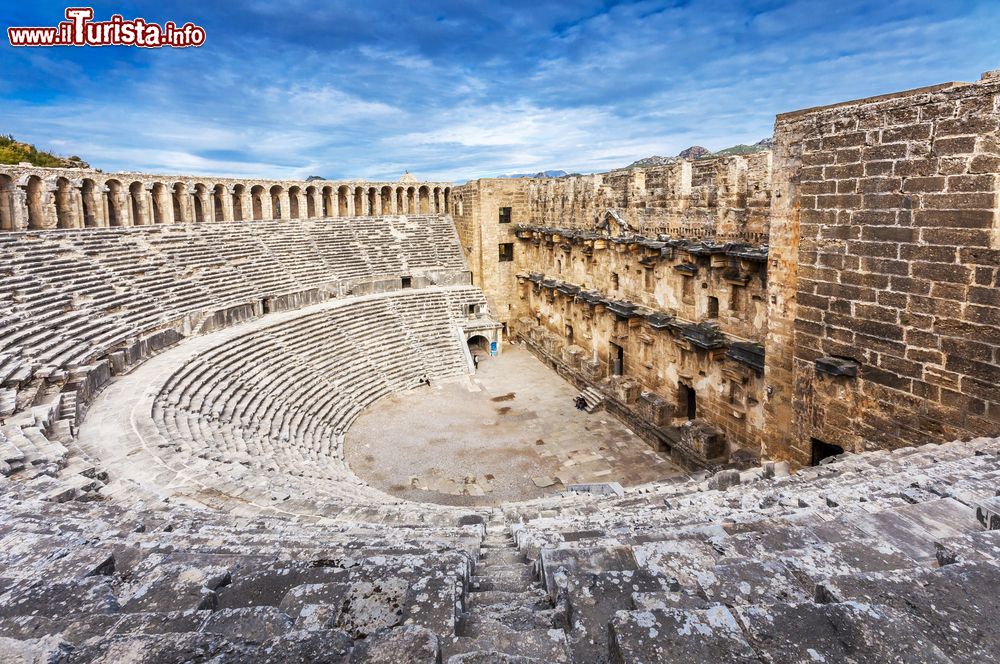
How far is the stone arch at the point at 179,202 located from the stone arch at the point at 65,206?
3836 millimetres

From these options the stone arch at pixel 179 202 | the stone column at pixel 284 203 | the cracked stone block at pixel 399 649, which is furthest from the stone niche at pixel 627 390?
the stone arch at pixel 179 202

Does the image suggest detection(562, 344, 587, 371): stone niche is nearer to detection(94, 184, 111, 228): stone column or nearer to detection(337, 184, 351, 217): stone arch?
detection(337, 184, 351, 217): stone arch

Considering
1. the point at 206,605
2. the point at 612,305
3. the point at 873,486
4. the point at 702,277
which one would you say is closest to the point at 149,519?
the point at 206,605

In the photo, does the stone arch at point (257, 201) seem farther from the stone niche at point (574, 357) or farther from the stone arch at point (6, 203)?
the stone niche at point (574, 357)

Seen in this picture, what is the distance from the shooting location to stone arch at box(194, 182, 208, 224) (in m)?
24.2

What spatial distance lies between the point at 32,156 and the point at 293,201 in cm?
1694

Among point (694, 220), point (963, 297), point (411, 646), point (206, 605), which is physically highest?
point (694, 220)

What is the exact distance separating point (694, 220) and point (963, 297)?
7.54m

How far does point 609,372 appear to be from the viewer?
1892 cm

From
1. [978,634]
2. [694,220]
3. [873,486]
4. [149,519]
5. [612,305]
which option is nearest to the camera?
[978,634]

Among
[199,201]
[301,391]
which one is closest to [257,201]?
[199,201]

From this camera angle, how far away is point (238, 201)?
2605cm

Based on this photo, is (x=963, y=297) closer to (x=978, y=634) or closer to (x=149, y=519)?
(x=978, y=634)

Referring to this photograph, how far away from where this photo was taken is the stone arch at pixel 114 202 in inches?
850
